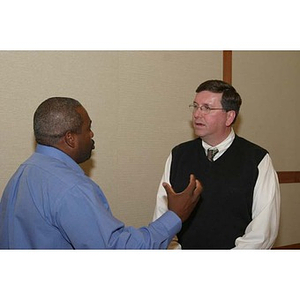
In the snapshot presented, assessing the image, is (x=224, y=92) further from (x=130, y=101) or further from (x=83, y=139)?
(x=83, y=139)

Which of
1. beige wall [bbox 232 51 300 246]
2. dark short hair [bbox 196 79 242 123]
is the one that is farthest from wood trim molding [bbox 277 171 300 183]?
dark short hair [bbox 196 79 242 123]

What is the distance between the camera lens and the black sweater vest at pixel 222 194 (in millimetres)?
2285

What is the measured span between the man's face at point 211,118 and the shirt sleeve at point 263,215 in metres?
0.33

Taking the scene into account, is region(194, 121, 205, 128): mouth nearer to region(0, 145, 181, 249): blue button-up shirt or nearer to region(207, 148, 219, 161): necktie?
region(207, 148, 219, 161): necktie

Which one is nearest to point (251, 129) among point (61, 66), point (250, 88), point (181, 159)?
point (250, 88)

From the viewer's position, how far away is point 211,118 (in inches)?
91.9

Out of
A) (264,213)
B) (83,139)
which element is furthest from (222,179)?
(83,139)

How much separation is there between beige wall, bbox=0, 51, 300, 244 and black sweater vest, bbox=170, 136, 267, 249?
0.40m

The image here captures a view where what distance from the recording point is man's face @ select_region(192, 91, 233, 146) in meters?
2.34

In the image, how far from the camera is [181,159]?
8.20 feet

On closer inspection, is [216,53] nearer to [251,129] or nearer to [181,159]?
[251,129]

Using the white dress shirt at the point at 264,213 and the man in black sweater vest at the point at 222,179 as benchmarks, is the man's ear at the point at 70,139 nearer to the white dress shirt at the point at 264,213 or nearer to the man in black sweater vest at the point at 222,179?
the man in black sweater vest at the point at 222,179

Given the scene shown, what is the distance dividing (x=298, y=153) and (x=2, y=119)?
7.55 ft
